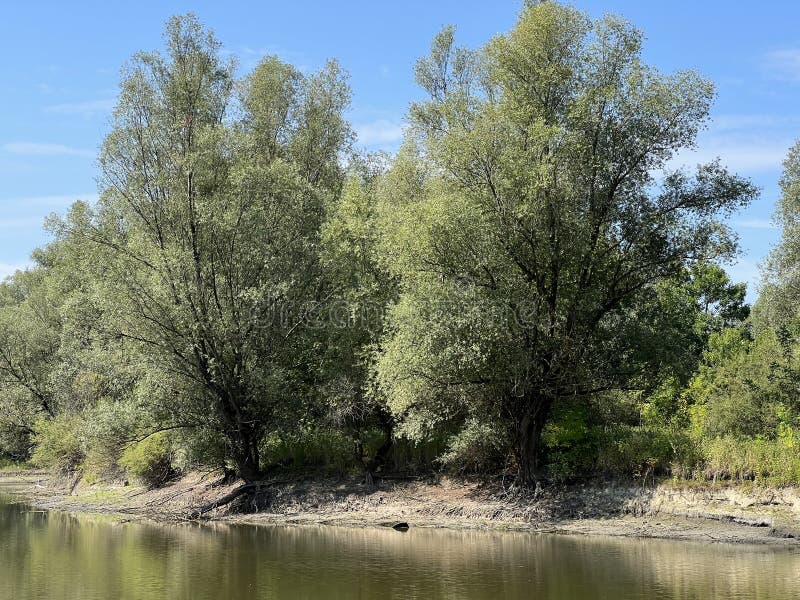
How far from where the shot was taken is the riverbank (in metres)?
21.9

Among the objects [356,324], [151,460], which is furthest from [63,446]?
[356,324]

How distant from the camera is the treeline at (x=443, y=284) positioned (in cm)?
2477

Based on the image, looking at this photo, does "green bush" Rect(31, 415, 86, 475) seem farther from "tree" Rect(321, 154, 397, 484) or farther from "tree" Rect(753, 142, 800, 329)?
"tree" Rect(753, 142, 800, 329)

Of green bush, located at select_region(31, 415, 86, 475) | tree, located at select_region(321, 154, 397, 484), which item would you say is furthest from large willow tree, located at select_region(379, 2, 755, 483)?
green bush, located at select_region(31, 415, 86, 475)

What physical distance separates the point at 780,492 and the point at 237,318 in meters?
A: 20.0

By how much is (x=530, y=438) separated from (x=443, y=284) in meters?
6.73

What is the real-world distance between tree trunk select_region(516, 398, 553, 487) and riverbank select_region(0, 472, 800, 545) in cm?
72

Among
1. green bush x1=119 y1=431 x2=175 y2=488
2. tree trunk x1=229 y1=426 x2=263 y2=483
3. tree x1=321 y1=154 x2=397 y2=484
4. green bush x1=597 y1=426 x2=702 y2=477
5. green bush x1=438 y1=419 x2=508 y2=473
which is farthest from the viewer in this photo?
green bush x1=119 y1=431 x2=175 y2=488

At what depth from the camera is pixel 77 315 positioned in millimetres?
31953

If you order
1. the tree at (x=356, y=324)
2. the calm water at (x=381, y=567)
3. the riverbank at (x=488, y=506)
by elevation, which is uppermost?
the tree at (x=356, y=324)

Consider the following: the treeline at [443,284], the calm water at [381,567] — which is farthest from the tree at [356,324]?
the calm water at [381,567]

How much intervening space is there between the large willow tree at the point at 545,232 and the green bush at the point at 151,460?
13.2 m

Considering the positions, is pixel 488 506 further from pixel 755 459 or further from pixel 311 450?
pixel 311 450

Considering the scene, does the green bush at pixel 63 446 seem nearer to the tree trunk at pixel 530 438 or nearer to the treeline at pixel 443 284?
the treeline at pixel 443 284
